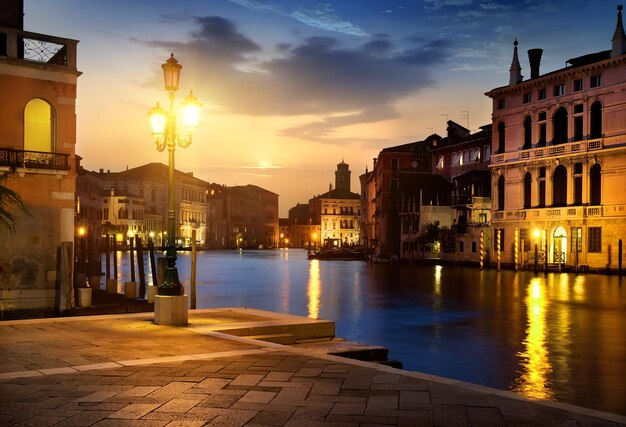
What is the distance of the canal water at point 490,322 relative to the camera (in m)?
12.8

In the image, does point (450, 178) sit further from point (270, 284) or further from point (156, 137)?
point (156, 137)

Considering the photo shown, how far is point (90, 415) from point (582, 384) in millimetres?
9018

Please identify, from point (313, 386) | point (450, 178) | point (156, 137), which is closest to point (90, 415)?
point (313, 386)

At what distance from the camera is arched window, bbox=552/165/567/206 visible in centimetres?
4694

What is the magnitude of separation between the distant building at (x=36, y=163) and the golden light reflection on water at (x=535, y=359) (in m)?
12.3

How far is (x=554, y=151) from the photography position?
47.2 metres

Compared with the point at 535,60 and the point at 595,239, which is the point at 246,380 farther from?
the point at 535,60

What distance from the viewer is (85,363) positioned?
823 centimetres

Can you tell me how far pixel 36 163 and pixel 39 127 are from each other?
1258mm

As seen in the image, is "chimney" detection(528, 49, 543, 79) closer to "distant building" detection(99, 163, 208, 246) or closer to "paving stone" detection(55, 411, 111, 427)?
"paving stone" detection(55, 411, 111, 427)

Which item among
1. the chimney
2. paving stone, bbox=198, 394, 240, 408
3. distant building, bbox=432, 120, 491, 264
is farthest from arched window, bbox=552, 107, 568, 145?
paving stone, bbox=198, 394, 240, 408

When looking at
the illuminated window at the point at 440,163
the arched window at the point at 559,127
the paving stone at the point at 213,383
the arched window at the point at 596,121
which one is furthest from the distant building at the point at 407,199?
the paving stone at the point at 213,383

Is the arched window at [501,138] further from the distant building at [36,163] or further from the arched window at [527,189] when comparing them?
the distant building at [36,163]

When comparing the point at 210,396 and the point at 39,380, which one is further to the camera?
the point at 39,380
